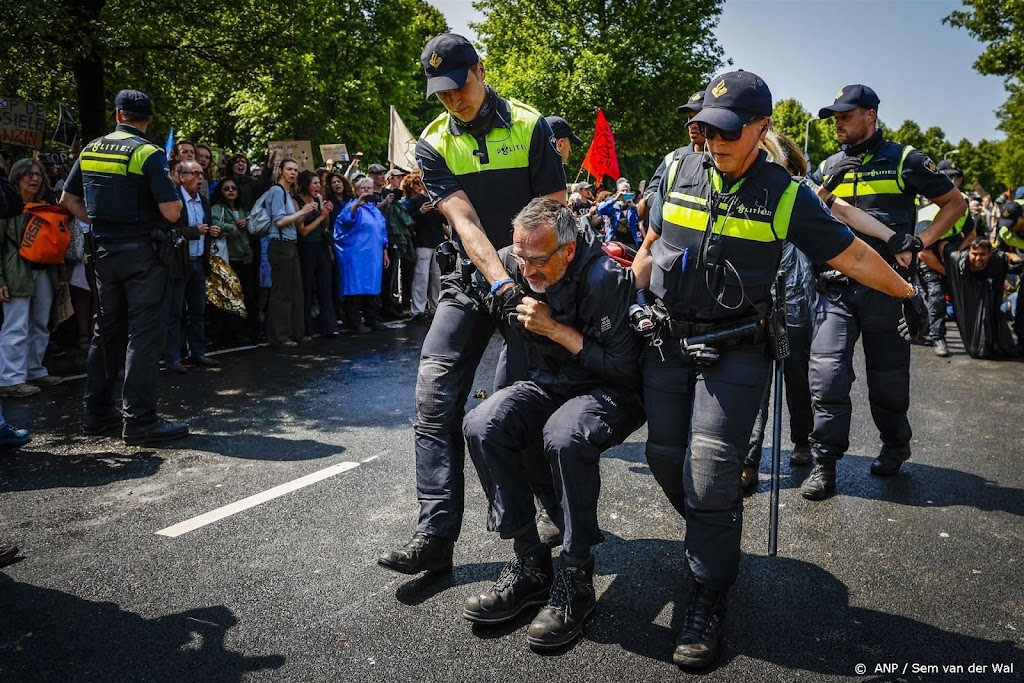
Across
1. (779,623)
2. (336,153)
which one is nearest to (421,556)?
(779,623)

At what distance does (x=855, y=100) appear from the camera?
5133 millimetres

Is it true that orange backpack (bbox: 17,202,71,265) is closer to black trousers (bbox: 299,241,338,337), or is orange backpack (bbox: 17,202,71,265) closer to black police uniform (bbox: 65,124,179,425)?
black police uniform (bbox: 65,124,179,425)

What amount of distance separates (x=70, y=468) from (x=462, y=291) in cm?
294

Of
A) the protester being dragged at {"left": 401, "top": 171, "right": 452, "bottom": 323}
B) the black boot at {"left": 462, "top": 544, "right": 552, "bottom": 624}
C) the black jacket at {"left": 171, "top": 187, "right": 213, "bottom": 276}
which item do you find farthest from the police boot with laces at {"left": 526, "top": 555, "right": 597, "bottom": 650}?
the protester being dragged at {"left": 401, "top": 171, "right": 452, "bottom": 323}

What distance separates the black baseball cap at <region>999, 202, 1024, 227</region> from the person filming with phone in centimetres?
439

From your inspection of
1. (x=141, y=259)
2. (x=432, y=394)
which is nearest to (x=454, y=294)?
(x=432, y=394)

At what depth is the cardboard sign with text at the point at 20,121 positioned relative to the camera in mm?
10023

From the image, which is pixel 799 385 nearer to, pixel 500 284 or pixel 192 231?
pixel 500 284

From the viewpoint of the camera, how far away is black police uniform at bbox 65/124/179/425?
579cm

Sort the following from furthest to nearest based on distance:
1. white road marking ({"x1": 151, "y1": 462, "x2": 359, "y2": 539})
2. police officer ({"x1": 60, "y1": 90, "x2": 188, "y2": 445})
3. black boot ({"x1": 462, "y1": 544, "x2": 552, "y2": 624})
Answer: police officer ({"x1": 60, "y1": 90, "x2": 188, "y2": 445}) < white road marking ({"x1": 151, "y1": 462, "x2": 359, "y2": 539}) < black boot ({"x1": 462, "y1": 544, "x2": 552, "y2": 624})

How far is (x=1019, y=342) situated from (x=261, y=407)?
8.75 m

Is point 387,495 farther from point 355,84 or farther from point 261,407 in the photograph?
point 355,84

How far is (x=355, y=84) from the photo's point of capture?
30297 mm

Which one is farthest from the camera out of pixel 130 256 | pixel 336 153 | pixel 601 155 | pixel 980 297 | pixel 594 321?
pixel 336 153
